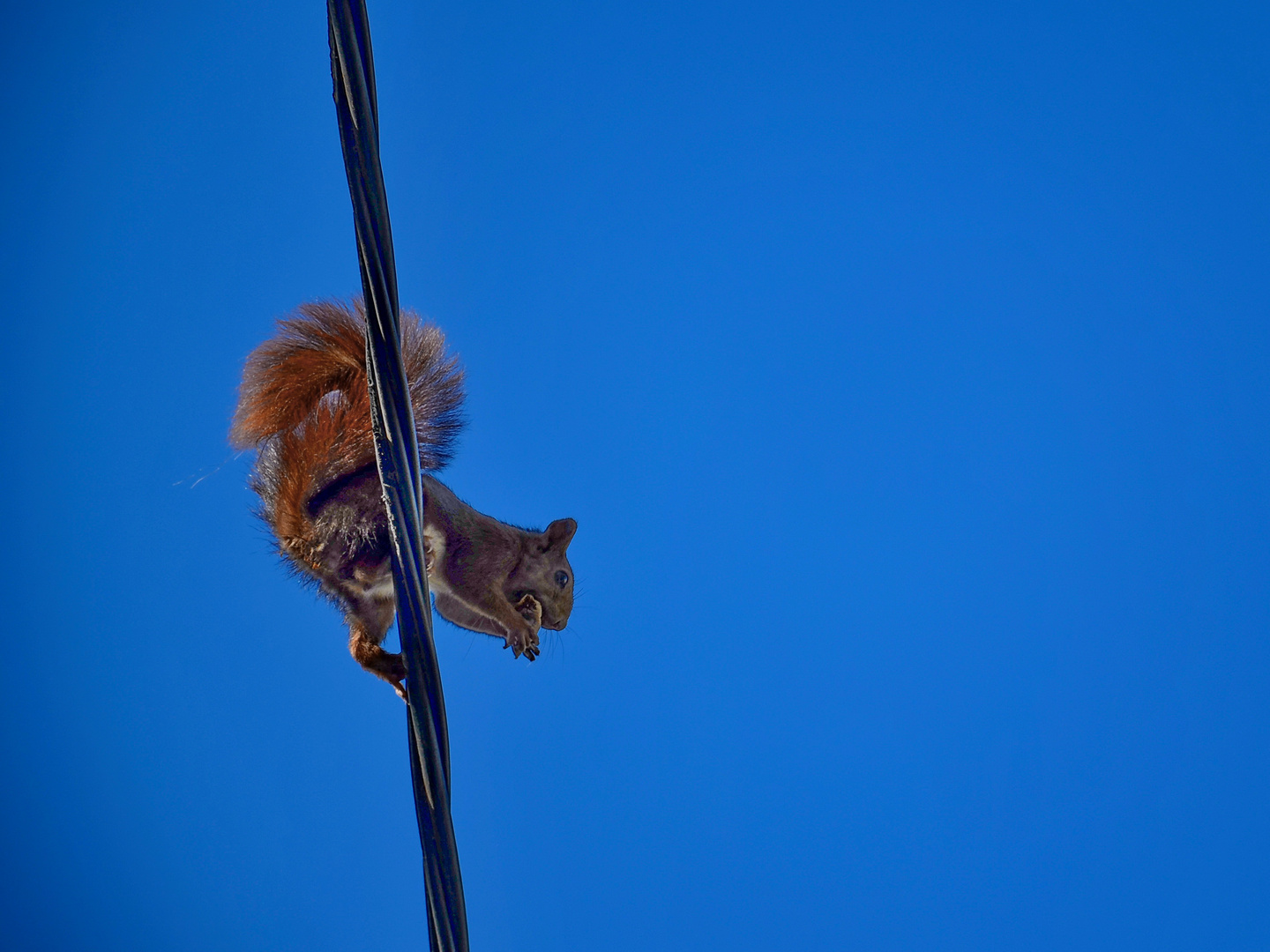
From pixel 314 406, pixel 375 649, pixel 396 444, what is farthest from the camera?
pixel 314 406

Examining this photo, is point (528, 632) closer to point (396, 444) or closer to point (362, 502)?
point (362, 502)

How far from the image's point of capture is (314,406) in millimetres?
1030

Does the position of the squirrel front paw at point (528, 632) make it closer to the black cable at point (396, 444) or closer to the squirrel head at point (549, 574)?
the squirrel head at point (549, 574)

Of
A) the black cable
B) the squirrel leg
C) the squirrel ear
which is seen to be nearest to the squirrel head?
the squirrel ear

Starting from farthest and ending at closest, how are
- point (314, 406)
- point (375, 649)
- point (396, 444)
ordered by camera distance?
point (314, 406), point (375, 649), point (396, 444)

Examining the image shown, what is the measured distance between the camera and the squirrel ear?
1091 mm

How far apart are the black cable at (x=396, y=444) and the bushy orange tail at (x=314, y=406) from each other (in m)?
0.53

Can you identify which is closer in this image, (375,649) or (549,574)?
(375,649)

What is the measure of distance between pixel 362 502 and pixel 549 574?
9.2 inches

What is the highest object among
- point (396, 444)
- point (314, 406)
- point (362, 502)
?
point (314, 406)

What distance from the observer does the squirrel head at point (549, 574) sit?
1058 mm

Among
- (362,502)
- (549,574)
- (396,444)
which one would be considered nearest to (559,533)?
(549,574)

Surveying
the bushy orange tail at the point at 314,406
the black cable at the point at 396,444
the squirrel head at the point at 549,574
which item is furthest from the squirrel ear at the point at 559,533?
the black cable at the point at 396,444

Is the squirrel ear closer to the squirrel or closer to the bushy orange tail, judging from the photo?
the squirrel
